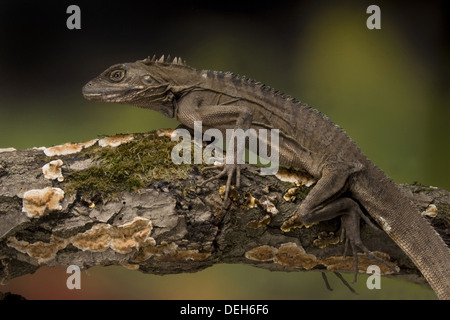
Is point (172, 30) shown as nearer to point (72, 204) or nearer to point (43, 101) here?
point (43, 101)

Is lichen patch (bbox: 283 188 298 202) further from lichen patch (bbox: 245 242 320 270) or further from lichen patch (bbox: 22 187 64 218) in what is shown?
lichen patch (bbox: 22 187 64 218)

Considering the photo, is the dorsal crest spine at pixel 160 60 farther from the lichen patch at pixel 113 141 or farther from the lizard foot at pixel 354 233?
the lizard foot at pixel 354 233

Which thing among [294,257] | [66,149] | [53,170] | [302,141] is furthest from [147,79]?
[294,257]

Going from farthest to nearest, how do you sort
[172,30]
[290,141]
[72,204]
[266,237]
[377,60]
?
[377,60], [172,30], [290,141], [266,237], [72,204]

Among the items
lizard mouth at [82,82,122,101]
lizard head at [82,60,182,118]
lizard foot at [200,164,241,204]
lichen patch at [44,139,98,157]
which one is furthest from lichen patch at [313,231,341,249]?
lizard mouth at [82,82,122,101]

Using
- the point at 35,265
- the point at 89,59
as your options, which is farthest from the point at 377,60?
the point at 35,265

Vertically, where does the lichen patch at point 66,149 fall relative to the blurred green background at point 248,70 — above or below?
below

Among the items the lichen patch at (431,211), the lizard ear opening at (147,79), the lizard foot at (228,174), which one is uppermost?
the lizard ear opening at (147,79)

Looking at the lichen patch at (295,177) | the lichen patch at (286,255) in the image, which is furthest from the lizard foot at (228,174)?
the lichen patch at (286,255)
